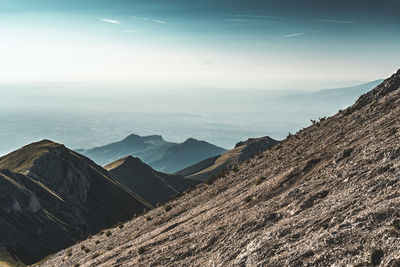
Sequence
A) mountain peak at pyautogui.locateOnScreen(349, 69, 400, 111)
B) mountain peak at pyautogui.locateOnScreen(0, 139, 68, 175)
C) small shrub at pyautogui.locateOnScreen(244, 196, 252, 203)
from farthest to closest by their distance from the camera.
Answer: mountain peak at pyautogui.locateOnScreen(0, 139, 68, 175) → mountain peak at pyautogui.locateOnScreen(349, 69, 400, 111) → small shrub at pyautogui.locateOnScreen(244, 196, 252, 203)

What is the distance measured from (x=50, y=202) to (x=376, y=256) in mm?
92995

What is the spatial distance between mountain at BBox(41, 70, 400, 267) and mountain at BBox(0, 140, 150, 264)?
107ft

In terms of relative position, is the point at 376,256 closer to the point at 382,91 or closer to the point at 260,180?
the point at 260,180

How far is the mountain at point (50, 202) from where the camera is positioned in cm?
7156

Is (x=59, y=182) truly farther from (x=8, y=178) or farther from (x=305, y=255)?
(x=305, y=255)

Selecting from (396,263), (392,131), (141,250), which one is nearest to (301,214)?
(396,263)

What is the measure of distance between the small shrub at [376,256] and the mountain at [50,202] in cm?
6456

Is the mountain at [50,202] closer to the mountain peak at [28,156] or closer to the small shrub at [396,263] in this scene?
the mountain peak at [28,156]

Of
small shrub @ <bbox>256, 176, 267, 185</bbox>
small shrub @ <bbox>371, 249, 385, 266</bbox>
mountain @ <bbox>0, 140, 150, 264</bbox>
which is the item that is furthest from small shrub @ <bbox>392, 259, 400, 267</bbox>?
mountain @ <bbox>0, 140, 150, 264</bbox>

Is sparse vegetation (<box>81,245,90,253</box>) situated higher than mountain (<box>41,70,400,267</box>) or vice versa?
mountain (<box>41,70,400,267</box>)

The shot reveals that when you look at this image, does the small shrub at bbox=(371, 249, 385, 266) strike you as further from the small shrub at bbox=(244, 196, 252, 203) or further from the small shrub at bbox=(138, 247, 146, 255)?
the small shrub at bbox=(138, 247, 146, 255)

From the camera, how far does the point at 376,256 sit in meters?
15.5

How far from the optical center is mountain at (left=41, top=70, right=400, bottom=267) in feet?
58.2

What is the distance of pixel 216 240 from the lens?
25250 millimetres
